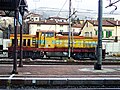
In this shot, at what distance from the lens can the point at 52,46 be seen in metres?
36.0

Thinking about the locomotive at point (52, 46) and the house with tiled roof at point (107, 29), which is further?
the house with tiled roof at point (107, 29)

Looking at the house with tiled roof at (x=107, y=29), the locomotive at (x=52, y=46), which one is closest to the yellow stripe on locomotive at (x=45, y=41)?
the locomotive at (x=52, y=46)

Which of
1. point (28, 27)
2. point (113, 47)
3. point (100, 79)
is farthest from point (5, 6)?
point (28, 27)

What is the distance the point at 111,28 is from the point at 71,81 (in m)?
57.5

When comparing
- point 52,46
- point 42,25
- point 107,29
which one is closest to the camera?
point 52,46

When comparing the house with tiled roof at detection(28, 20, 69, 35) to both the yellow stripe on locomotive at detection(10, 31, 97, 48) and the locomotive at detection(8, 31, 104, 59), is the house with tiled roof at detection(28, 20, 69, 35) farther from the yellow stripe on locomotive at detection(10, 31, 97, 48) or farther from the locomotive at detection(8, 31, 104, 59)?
the yellow stripe on locomotive at detection(10, 31, 97, 48)

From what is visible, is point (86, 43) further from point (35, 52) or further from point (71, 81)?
point (71, 81)

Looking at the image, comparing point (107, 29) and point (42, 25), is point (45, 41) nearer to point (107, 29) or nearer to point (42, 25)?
point (107, 29)

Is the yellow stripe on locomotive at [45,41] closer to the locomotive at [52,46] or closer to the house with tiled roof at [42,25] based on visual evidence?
the locomotive at [52,46]

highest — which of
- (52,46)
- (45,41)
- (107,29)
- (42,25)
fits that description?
(42,25)

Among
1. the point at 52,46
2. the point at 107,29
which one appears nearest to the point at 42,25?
the point at 107,29

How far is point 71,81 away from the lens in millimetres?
12867

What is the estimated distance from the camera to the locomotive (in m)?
35.5

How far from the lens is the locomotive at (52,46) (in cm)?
3550
